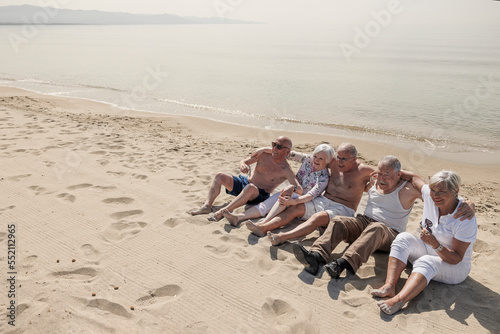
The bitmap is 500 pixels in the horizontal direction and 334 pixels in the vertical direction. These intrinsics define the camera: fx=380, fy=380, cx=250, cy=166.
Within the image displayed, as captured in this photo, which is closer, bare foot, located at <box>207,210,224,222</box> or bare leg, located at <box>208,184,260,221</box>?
bare foot, located at <box>207,210,224,222</box>

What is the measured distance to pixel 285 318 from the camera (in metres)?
3.25

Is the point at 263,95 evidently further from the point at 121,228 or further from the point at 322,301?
the point at 322,301

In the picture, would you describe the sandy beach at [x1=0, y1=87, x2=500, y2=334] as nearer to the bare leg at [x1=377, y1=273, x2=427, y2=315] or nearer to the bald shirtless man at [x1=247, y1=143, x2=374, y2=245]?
the bare leg at [x1=377, y1=273, x2=427, y2=315]

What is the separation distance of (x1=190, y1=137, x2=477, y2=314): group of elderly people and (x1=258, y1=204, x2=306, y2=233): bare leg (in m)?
0.01

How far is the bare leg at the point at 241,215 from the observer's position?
4.81m

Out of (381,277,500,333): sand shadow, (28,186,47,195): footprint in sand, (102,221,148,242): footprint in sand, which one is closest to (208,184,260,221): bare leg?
(102,221,148,242): footprint in sand

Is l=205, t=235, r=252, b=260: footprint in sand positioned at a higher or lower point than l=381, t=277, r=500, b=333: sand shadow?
lower

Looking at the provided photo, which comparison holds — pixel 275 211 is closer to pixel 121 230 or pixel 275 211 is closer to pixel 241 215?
pixel 241 215

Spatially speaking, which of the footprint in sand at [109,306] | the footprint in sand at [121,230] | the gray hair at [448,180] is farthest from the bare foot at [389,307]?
the footprint in sand at [121,230]

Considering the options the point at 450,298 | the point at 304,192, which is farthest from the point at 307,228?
the point at 450,298

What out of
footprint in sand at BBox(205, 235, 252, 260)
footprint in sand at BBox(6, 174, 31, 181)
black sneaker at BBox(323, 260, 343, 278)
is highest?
black sneaker at BBox(323, 260, 343, 278)

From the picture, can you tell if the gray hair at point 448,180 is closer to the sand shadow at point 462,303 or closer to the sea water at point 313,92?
the sand shadow at point 462,303

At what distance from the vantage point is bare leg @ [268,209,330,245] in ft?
14.4

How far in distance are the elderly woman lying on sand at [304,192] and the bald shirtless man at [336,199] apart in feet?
0.28
